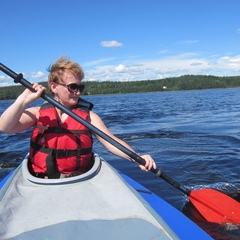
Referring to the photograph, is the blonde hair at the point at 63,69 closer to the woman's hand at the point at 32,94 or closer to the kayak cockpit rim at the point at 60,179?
the woman's hand at the point at 32,94

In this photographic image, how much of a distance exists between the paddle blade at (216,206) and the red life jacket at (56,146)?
1.63 m

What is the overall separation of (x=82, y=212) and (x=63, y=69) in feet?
4.79

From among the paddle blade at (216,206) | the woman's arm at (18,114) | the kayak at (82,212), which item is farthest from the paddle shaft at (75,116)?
the paddle blade at (216,206)

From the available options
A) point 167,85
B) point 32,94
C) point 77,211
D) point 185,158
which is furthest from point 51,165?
point 167,85

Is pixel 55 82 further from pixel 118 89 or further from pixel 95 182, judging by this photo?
pixel 118 89

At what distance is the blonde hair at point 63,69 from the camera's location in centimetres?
292

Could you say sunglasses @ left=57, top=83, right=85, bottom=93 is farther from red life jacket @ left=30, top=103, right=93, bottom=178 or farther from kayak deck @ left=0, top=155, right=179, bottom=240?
kayak deck @ left=0, top=155, right=179, bottom=240

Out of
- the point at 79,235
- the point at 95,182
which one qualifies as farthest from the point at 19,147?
the point at 79,235

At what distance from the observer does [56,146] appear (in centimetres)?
290

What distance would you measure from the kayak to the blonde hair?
921 mm

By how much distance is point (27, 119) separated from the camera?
283 cm

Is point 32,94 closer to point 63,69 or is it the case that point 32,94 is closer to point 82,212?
point 63,69

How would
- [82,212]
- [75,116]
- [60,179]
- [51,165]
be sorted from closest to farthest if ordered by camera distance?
[82,212] < [60,179] < [51,165] < [75,116]

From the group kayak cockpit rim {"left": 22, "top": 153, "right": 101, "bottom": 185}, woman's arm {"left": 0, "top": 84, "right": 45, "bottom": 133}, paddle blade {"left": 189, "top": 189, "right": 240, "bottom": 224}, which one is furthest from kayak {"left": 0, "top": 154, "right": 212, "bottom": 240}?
paddle blade {"left": 189, "top": 189, "right": 240, "bottom": 224}
